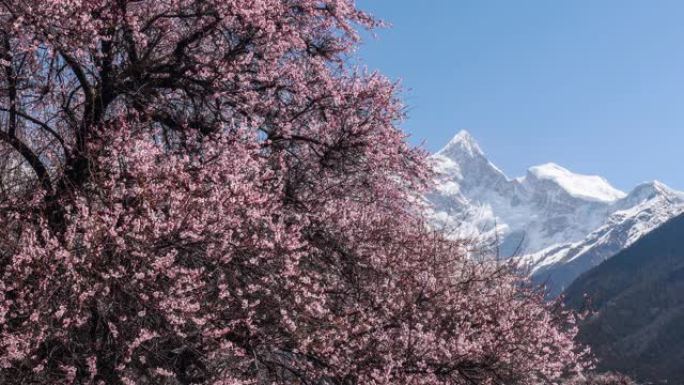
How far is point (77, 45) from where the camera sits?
10.4 m

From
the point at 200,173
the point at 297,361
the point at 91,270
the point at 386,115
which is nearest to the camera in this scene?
the point at 91,270

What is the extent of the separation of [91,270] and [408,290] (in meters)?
6.18

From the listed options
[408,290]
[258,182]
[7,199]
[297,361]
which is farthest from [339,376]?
[7,199]

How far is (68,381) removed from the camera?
→ 8.97 metres

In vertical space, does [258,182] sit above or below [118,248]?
above

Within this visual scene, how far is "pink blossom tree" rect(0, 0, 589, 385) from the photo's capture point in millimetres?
8914

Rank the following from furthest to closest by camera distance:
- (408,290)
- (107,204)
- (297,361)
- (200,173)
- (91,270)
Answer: (408,290)
(297,361)
(200,173)
(107,204)
(91,270)

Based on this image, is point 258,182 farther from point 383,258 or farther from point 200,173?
point 383,258

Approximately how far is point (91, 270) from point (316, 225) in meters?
5.50

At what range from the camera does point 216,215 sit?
9.59 metres

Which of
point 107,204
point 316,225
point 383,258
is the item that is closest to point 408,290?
point 383,258

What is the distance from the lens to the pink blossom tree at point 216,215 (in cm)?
891

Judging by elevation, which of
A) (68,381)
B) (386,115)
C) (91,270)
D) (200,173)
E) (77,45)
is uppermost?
(386,115)

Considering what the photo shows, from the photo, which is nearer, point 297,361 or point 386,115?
point 297,361
